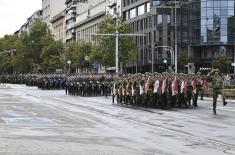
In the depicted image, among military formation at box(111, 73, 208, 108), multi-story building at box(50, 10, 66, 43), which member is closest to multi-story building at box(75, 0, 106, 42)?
multi-story building at box(50, 10, 66, 43)

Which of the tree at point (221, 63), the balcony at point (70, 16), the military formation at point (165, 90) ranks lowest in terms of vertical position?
the military formation at point (165, 90)

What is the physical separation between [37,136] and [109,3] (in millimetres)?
115414

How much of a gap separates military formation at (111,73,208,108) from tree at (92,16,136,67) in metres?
54.4

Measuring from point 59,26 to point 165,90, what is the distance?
15251 centimetres

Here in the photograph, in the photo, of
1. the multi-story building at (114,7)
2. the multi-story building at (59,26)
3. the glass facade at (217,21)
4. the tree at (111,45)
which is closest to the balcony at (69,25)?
the multi-story building at (59,26)

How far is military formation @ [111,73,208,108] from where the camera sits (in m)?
31.8

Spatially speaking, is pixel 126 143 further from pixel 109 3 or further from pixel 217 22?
pixel 109 3

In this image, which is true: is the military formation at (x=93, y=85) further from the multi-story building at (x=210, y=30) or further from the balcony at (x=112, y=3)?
the balcony at (x=112, y=3)

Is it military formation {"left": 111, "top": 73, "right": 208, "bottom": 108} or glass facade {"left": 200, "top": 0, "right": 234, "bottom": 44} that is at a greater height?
glass facade {"left": 200, "top": 0, "right": 234, "bottom": 44}

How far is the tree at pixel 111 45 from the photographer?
3511 inches

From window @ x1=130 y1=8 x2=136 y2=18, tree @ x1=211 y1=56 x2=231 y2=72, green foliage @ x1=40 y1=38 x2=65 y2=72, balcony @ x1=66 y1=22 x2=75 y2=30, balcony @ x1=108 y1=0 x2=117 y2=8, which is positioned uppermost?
balcony @ x1=108 y1=0 x2=117 y2=8

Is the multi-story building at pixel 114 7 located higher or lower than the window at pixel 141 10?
higher

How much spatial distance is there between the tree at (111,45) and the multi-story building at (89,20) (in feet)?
106

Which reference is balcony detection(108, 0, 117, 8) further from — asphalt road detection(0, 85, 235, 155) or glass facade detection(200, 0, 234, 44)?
asphalt road detection(0, 85, 235, 155)
